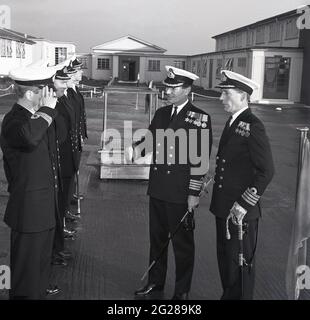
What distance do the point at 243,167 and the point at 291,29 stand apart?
117ft

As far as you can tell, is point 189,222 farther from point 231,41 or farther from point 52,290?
point 231,41

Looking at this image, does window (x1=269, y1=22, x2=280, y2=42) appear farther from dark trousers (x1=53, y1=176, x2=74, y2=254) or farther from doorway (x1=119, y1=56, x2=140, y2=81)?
dark trousers (x1=53, y1=176, x2=74, y2=254)

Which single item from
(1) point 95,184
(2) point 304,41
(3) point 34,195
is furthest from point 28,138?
(2) point 304,41

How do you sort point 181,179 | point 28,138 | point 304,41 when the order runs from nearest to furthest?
1. point 28,138
2. point 181,179
3. point 304,41

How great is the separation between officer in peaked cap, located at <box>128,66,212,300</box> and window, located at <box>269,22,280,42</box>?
38.1m

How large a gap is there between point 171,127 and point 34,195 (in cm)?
146

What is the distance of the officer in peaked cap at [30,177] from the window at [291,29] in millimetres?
34860

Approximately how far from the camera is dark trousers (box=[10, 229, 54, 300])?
415 cm

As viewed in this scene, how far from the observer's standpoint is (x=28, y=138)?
148 inches

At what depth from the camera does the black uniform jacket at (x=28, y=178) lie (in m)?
3.93

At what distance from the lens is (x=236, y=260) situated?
4.38 metres

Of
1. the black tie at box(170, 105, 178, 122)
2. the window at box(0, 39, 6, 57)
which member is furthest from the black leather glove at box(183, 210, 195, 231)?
the window at box(0, 39, 6, 57)

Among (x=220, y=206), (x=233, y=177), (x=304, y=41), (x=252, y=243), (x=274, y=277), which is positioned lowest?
(x=274, y=277)
